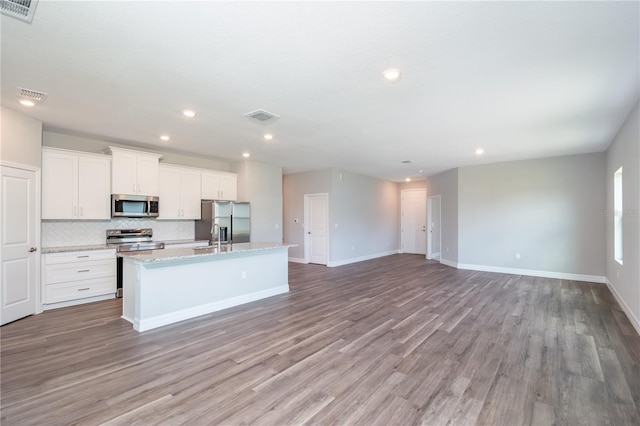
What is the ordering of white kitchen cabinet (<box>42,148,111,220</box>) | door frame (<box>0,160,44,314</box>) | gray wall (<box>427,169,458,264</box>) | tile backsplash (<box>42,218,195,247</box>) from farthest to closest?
gray wall (<box>427,169,458,264</box>), tile backsplash (<box>42,218,195,247</box>), white kitchen cabinet (<box>42,148,111,220</box>), door frame (<box>0,160,44,314</box>)

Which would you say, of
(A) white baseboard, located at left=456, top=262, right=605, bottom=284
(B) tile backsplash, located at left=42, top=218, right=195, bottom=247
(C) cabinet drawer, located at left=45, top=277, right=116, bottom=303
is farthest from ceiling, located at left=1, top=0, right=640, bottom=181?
(A) white baseboard, located at left=456, top=262, right=605, bottom=284

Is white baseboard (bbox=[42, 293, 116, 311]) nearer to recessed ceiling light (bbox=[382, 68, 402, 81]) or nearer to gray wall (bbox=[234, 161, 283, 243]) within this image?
gray wall (bbox=[234, 161, 283, 243])

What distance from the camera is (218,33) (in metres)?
2.19

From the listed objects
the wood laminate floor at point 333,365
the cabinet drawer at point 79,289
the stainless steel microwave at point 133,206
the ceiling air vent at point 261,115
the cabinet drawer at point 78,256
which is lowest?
the wood laminate floor at point 333,365

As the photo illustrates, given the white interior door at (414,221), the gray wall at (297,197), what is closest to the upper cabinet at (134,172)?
the gray wall at (297,197)

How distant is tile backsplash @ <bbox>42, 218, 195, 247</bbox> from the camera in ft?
15.7

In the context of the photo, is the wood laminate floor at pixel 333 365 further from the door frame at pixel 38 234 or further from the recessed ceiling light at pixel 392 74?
→ the recessed ceiling light at pixel 392 74

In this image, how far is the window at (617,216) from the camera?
16.2ft

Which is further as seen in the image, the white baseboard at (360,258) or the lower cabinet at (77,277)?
the white baseboard at (360,258)

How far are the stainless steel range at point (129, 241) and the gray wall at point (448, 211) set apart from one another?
273 inches

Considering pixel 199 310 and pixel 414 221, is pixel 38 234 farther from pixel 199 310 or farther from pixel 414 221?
pixel 414 221

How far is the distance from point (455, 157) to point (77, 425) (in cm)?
693

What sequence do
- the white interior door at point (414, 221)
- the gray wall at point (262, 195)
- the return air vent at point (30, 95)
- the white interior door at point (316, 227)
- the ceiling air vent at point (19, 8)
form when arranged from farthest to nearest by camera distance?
the white interior door at point (414, 221) → the white interior door at point (316, 227) → the gray wall at point (262, 195) → the return air vent at point (30, 95) → the ceiling air vent at point (19, 8)

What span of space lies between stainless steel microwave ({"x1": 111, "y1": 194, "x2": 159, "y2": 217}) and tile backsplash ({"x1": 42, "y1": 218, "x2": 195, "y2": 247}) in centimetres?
45
